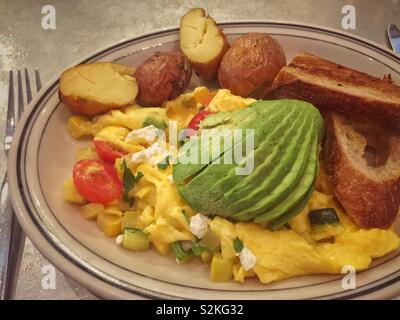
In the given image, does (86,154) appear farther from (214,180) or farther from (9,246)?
(214,180)

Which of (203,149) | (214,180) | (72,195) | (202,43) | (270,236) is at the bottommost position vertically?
(270,236)

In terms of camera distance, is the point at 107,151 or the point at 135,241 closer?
the point at 135,241

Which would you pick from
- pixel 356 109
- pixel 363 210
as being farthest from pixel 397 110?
pixel 363 210

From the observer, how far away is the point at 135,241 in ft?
6.31

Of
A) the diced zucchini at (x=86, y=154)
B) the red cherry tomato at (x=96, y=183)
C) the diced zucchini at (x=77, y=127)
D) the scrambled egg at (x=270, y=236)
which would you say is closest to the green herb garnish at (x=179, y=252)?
the scrambled egg at (x=270, y=236)

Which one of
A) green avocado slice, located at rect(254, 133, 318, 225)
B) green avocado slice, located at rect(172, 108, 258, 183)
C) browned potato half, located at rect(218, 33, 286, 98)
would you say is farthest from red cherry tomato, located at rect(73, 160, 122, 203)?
browned potato half, located at rect(218, 33, 286, 98)

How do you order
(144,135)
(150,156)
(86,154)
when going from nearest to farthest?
(150,156)
(144,135)
(86,154)

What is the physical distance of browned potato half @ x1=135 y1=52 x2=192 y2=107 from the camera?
239 cm

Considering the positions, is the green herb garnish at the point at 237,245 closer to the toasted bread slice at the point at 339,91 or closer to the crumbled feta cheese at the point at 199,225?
the crumbled feta cheese at the point at 199,225

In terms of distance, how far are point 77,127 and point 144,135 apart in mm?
403

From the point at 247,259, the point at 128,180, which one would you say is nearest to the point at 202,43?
the point at 128,180

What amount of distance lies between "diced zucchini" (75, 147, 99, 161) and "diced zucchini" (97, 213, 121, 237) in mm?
373

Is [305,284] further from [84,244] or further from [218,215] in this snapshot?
[84,244]
